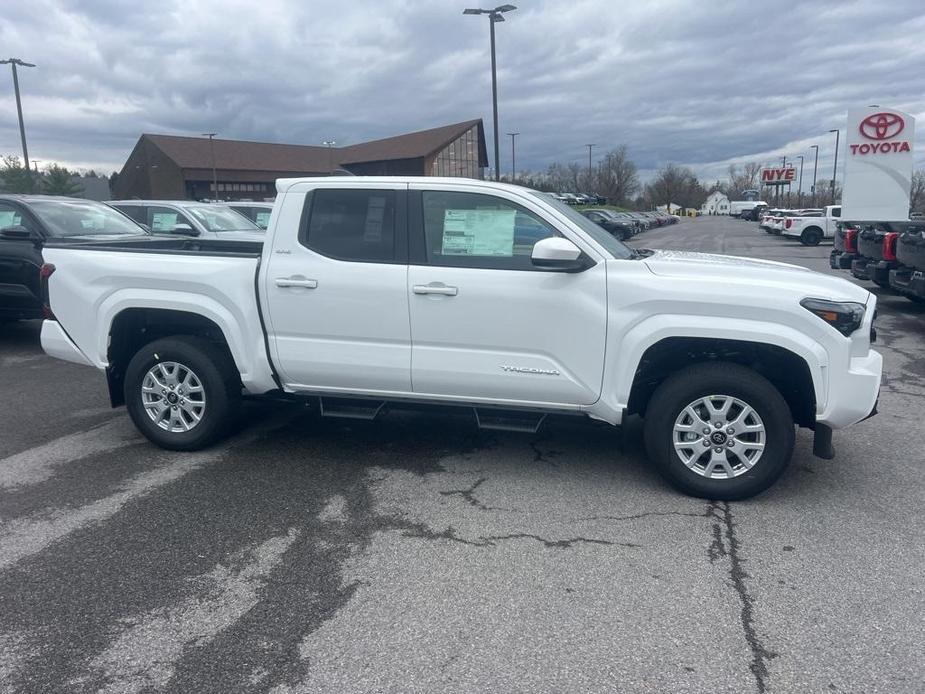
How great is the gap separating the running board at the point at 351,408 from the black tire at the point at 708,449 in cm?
182

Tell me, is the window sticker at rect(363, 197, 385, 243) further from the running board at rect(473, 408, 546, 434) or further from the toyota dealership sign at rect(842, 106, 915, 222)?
the toyota dealership sign at rect(842, 106, 915, 222)

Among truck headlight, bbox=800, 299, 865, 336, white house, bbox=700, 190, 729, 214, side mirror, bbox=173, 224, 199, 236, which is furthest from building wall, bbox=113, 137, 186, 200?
white house, bbox=700, 190, 729, 214

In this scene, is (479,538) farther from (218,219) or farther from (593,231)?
(218,219)

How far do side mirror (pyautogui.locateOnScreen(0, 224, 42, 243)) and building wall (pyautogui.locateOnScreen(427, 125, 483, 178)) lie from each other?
57090 mm

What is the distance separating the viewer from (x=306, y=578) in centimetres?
383

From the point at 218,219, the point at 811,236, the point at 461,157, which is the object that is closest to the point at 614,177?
the point at 461,157

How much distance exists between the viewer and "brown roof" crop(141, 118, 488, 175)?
6794cm

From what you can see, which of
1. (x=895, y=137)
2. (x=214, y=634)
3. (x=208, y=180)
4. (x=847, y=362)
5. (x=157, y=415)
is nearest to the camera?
(x=214, y=634)

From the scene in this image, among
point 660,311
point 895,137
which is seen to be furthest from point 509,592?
point 895,137

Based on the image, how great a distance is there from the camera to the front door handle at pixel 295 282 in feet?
16.7

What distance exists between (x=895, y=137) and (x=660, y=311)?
14.3 metres

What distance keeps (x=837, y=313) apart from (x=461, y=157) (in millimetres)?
67161

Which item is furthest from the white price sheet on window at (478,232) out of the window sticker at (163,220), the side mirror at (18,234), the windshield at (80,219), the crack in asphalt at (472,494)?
the window sticker at (163,220)

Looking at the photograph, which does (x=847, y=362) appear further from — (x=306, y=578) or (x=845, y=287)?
(x=306, y=578)
